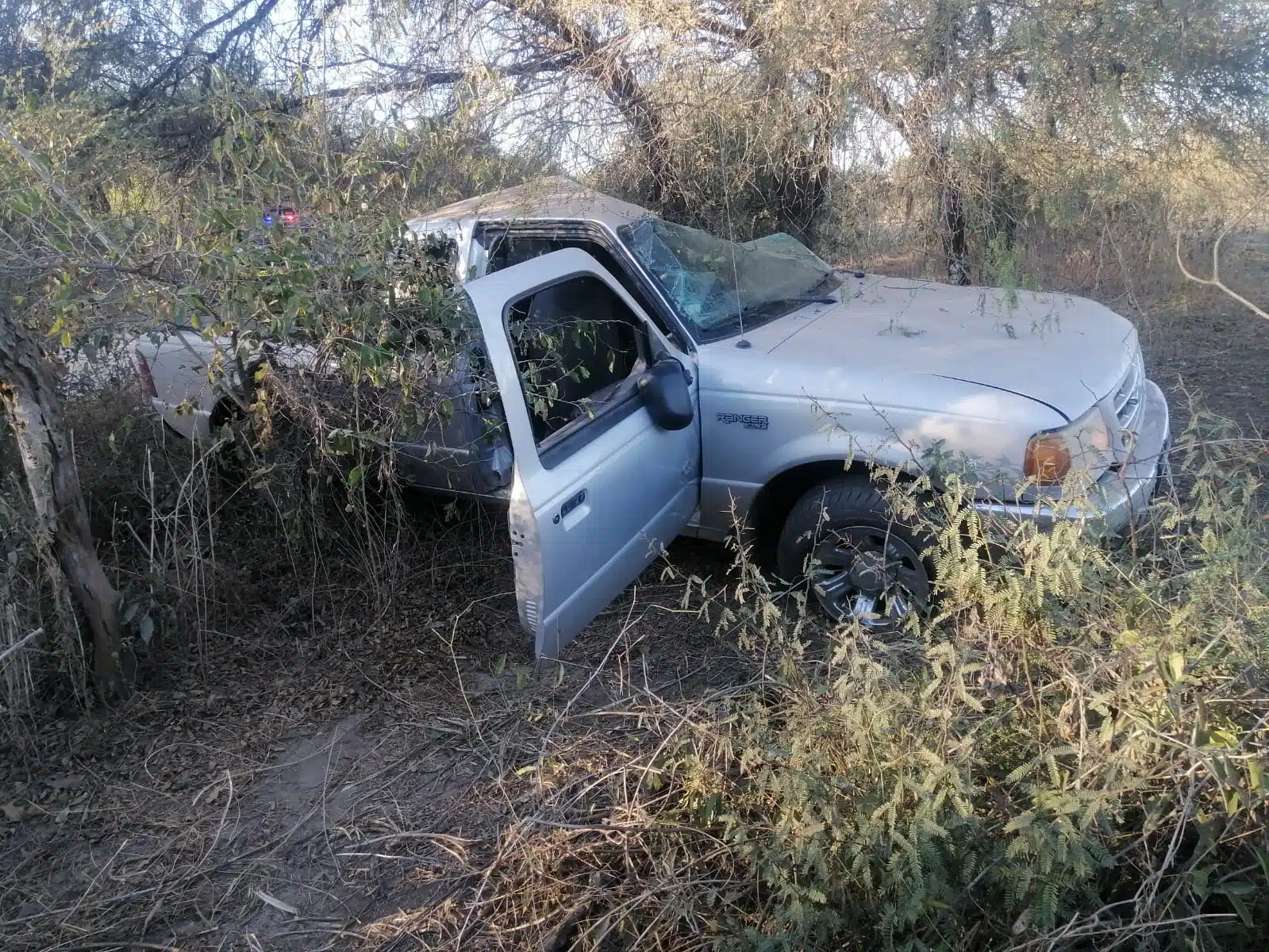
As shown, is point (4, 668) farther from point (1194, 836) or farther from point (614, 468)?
point (1194, 836)

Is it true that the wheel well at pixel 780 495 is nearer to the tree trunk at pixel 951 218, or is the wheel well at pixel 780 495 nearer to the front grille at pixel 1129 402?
the front grille at pixel 1129 402

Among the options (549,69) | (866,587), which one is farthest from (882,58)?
(866,587)

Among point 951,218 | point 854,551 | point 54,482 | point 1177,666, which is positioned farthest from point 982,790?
point 951,218

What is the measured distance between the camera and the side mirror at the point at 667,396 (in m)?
3.76

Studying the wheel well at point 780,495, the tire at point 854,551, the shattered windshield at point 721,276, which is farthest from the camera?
the shattered windshield at point 721,276

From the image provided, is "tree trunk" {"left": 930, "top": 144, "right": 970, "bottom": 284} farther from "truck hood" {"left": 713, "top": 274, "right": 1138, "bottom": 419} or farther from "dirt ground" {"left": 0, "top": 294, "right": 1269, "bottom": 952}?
"dirt ground" {"left": 0, "top": 294, "right": 1269, "bottom": 952}

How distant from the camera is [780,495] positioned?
159 inches

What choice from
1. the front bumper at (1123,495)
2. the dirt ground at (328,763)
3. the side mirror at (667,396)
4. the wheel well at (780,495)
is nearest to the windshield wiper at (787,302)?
the side mirror at (667,396)

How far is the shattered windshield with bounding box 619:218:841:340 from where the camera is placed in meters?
4.30

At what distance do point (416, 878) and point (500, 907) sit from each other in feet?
1.07

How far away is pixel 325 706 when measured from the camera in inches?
143

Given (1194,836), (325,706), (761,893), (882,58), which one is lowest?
(325,706)

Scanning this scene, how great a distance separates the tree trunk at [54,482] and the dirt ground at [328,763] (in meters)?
0.28

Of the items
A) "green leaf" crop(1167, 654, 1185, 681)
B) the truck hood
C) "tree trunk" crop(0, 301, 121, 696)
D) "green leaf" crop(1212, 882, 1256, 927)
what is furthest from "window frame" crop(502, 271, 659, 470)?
"green leaf" crop(1212, 882, 1256, 927)
